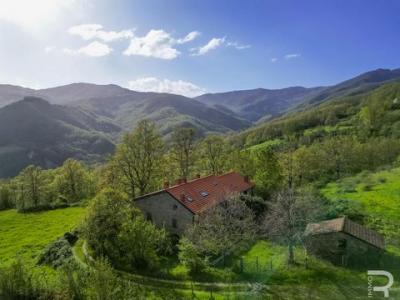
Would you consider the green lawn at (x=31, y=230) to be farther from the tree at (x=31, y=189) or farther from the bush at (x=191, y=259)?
the bush at (x=191, y=259)

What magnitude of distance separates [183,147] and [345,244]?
128 feet

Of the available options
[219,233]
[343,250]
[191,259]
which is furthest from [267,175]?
[191,259]

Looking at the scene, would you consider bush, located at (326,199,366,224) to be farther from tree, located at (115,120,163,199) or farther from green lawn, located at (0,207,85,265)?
green lawn, located at (0,207,85,265)

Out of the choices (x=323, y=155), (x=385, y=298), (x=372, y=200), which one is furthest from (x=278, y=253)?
(x=323, y=155)

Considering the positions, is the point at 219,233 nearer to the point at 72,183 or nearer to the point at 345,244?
the point at 345,244

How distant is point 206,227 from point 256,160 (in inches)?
1343

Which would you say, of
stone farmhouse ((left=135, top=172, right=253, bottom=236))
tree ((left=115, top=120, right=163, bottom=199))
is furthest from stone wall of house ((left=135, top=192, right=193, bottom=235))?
tree ((left=115, top=120, right=163, bottom=199))

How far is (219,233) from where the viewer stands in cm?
3722

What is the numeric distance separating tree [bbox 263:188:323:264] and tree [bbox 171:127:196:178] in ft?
102

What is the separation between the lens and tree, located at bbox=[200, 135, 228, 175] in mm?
76625

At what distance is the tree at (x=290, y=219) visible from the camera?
121ft

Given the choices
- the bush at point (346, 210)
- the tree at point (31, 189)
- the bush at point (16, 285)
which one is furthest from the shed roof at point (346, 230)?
the tree at point (31, 189)

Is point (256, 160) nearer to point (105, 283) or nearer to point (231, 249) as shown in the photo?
point (231, 249)

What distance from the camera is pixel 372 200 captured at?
5978 centimetres
